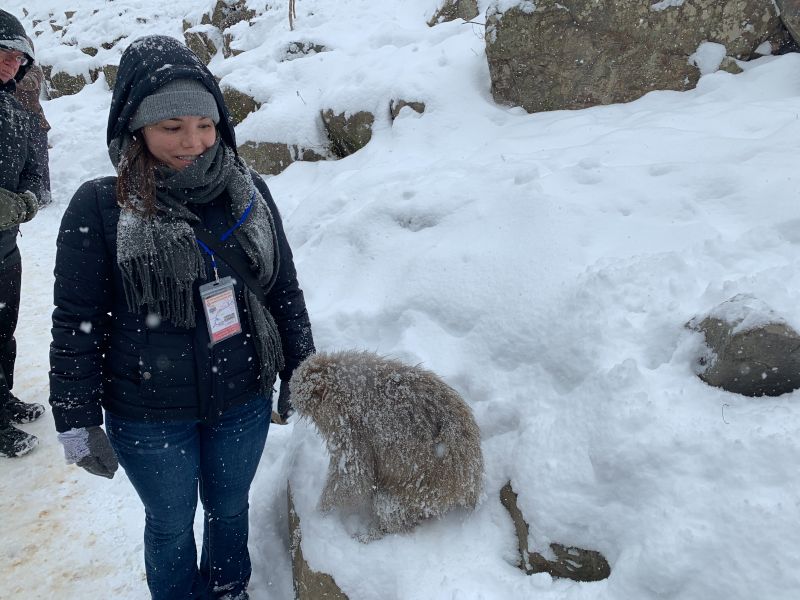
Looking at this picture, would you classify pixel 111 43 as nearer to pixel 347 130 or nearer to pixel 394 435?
pixel 347 130

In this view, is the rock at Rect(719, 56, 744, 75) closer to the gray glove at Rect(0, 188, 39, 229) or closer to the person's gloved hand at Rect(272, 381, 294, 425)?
the person's gloved hand at Rect(272, 381, 294, 425)

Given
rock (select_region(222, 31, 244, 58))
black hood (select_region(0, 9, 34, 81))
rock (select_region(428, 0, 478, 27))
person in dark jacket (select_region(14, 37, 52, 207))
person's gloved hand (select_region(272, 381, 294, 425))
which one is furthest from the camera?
rock (select_region(222, 31, 244, 58))

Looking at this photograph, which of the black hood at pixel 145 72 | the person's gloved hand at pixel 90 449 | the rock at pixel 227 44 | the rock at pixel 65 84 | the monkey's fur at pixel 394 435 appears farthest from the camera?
the rock at pixel 65 84

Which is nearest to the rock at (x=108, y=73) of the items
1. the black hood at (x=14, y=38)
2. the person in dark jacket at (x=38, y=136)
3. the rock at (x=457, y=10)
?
the rock at (x=457, y=10)

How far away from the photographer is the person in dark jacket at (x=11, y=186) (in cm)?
270

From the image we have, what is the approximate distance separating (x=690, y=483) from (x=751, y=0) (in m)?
4.51

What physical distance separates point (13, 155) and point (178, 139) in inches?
72.6

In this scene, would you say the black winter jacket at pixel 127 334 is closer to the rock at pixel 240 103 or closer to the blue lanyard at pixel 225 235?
the blue lanyard at pixel 225 235

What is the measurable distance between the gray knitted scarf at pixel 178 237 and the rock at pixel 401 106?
3790 mm

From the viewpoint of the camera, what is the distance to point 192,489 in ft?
6.40

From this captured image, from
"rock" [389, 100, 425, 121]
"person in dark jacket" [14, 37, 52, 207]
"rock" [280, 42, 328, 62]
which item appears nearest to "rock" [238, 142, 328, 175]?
"rock" [389, 100, 425, 121]

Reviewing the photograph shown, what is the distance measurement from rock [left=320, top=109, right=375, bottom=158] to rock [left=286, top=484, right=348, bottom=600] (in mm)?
4212

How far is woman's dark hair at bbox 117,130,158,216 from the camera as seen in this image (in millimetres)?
1601

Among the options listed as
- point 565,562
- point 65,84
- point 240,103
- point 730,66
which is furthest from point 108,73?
point 565,562
